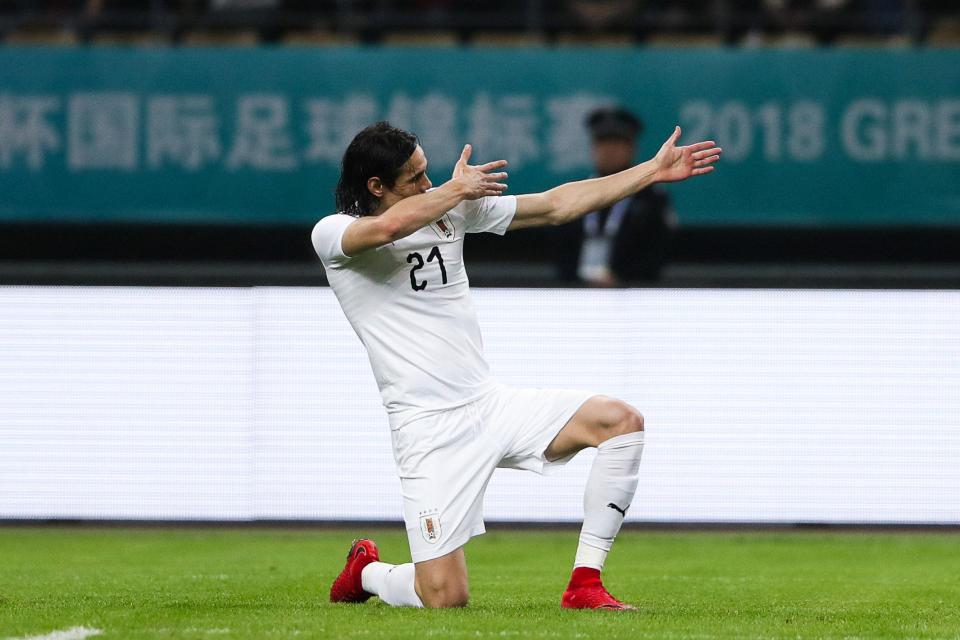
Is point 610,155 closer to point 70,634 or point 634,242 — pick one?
point 634,242

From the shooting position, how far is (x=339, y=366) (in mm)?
8805

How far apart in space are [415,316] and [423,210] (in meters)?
0.54

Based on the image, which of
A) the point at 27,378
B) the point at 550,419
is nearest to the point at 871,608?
the point at 550,419

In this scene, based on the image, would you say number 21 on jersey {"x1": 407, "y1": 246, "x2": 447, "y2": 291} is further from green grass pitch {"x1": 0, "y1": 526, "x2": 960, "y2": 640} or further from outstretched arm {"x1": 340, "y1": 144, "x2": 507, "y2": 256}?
green grass pitch {"x1": 0, "y1": 526, "x2": 960, "y2": 640}

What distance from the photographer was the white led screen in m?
8.68

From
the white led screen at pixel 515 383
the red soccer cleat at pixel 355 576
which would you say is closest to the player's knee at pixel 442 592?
the red soccer cleat at pixel 355 576

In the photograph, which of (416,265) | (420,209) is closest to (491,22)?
(416,265)

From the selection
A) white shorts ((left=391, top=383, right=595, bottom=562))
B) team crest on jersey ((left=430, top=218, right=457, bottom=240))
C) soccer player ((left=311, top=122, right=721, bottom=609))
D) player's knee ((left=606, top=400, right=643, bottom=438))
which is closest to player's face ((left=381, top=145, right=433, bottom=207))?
soccer player ((left=311, top=122, right=721, bottom=609))

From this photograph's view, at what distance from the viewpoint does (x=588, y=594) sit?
17.6 feet

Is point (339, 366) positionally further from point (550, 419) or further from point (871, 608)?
point (871, 608)

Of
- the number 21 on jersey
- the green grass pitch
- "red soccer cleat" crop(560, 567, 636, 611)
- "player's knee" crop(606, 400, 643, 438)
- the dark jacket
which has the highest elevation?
the number 21 on jersey

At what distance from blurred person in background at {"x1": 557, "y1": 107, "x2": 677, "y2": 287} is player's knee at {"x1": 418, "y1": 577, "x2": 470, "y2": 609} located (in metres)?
4.17

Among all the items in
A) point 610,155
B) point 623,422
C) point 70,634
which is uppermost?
point 610,155

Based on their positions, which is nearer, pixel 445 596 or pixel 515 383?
pixel 445 596
